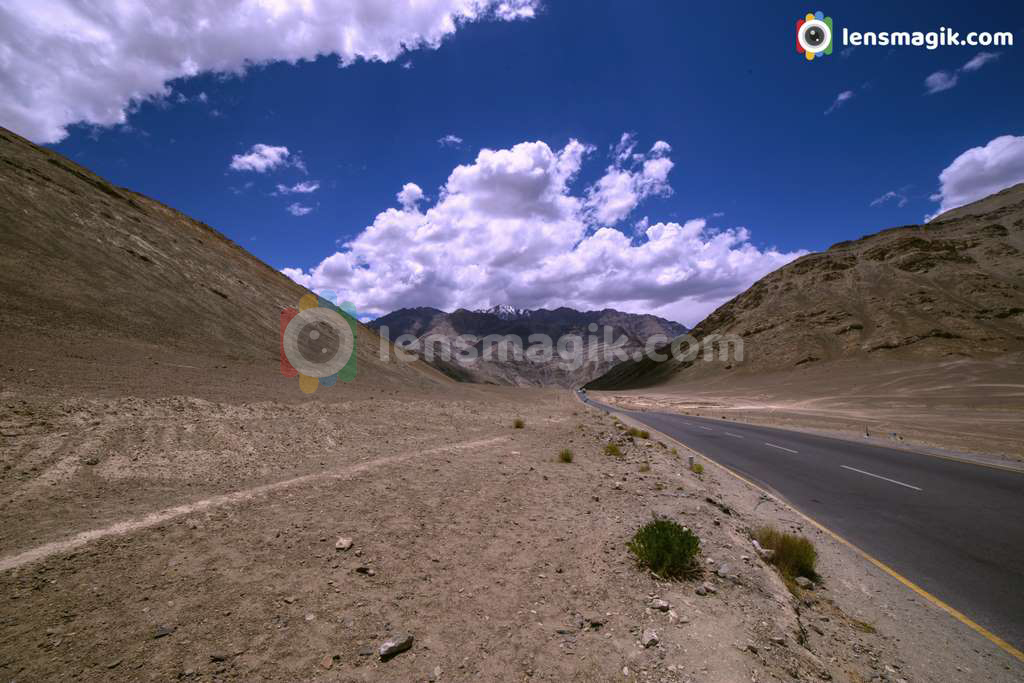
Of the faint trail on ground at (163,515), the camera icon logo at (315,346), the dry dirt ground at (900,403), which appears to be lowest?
the dry dirt ground at (900,403)

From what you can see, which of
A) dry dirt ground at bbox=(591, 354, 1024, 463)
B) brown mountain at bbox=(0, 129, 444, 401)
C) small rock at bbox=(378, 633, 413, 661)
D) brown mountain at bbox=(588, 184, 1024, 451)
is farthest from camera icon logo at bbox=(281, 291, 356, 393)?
brown mountain at bbox=(588, 184, 1024, 451)

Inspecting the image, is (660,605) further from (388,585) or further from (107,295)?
(107,295)

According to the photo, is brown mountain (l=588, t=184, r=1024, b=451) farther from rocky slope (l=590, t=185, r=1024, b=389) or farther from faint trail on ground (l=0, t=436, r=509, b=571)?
faint trail on ground (l=0, t=436, r=509, b=571)

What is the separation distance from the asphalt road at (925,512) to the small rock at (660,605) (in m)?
3.58

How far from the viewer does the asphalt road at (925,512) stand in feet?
19.4

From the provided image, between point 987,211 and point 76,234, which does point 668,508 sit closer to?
point 76,234

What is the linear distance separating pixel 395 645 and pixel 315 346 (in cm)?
3904

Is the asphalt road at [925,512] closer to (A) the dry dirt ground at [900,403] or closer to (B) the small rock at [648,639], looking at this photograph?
(B) the small rock at [648,639]

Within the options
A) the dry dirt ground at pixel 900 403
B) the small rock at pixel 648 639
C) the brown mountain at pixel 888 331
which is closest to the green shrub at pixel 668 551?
the small rock at pixel 648 639

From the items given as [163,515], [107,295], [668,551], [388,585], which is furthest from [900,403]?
[107,295]

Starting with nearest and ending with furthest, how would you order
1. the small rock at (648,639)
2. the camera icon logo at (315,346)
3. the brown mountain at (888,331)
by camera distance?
the small rock at (648,639), the camera icon logo at (315,346), the brown mountain at (888,331)

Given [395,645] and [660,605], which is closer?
[395,645]

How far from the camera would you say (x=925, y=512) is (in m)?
9.00

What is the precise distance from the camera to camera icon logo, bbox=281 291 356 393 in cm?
3081
